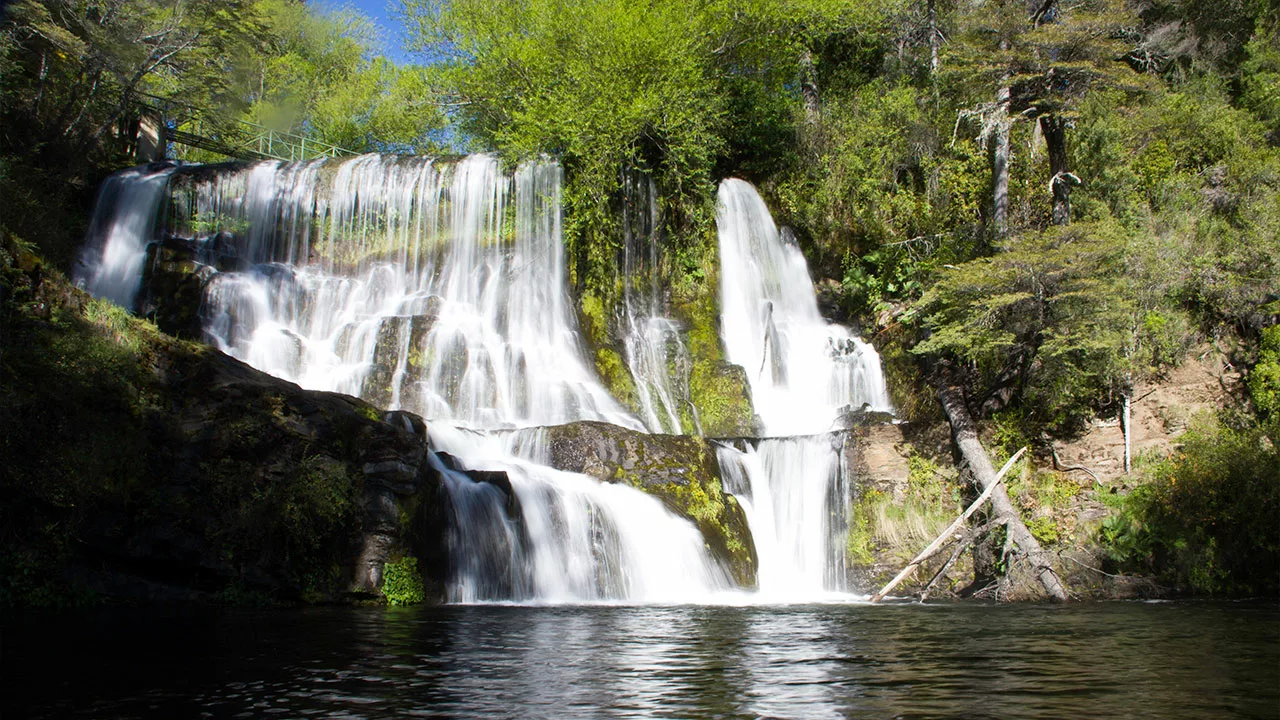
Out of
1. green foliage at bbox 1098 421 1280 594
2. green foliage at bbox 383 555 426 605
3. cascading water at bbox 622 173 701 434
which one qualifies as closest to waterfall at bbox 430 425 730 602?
green foliage at bbox 383 555 426 605

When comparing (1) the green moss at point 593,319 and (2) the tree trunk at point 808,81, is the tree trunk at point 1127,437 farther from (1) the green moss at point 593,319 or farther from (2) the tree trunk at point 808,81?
(2) the tree trunk at point 808,81

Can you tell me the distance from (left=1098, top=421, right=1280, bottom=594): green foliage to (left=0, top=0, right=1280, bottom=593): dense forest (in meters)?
0.04

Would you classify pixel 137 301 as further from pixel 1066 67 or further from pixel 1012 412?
pixel 1066 67

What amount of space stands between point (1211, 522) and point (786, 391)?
951cm

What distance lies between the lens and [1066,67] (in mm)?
18172

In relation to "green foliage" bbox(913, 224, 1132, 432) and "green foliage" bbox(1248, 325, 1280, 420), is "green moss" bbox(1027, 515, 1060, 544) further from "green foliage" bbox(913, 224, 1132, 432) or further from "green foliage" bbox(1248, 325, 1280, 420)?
"green foliage" bbox(1248, 325, 1280, 420)

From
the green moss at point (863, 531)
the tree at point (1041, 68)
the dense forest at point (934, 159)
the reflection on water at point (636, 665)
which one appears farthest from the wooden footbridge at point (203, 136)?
the reflection on water at point (636, 665)

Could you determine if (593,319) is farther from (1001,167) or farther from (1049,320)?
(1049,320)

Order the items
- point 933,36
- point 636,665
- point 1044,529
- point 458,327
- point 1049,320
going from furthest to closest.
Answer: point 933,36, point 458,327, point 1049,320, point 1044,529, point 636,665

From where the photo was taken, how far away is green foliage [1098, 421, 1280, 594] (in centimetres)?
1350

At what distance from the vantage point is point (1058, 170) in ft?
63.5

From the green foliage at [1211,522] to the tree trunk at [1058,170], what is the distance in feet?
20.8

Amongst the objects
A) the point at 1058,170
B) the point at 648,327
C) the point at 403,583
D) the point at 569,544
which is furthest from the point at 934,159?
the point at 403,583

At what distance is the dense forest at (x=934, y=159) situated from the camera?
16.3 metres
